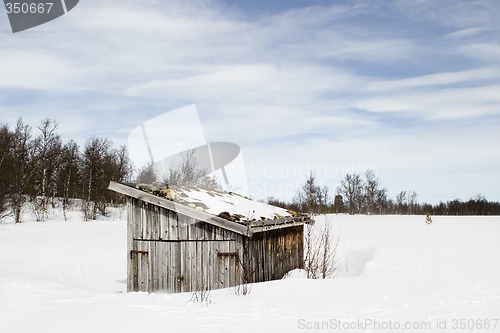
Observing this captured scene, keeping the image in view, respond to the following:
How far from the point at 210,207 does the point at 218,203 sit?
1.01 metres

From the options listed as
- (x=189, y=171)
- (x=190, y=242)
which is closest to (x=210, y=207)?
(x=190, y=242)

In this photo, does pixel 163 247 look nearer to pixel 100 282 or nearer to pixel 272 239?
pixel 272 239

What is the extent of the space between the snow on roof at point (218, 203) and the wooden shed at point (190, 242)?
0.10ft

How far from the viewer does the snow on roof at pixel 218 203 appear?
1335cm

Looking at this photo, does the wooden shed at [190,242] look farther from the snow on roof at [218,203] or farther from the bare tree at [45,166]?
the bare tree at [45,166]

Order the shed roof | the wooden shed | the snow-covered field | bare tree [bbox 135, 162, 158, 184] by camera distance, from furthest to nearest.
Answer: bare tree [bbox 135, 162, 158, 184]
the wooden shed
the shed roof
the snow-covered field

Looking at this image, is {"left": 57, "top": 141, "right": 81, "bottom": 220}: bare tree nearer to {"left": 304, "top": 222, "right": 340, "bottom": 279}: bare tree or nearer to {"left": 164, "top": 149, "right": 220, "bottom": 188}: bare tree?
{"left": 164, "top": 149, "right": 220, "bottom": 188}: bare tree

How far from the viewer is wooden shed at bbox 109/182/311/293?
42.9 ft

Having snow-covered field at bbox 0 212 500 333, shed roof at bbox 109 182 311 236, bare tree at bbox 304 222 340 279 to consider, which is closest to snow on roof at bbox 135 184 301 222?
shed roof at bbox 109 182 311 236

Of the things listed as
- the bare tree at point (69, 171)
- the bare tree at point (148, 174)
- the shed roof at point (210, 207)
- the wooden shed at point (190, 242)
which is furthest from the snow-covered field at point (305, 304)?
the bare tree at point (69, 171)

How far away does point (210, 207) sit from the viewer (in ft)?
45.1

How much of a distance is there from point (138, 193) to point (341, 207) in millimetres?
73812

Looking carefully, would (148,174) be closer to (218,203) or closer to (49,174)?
(49,174)

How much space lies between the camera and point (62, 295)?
12.2 metres
